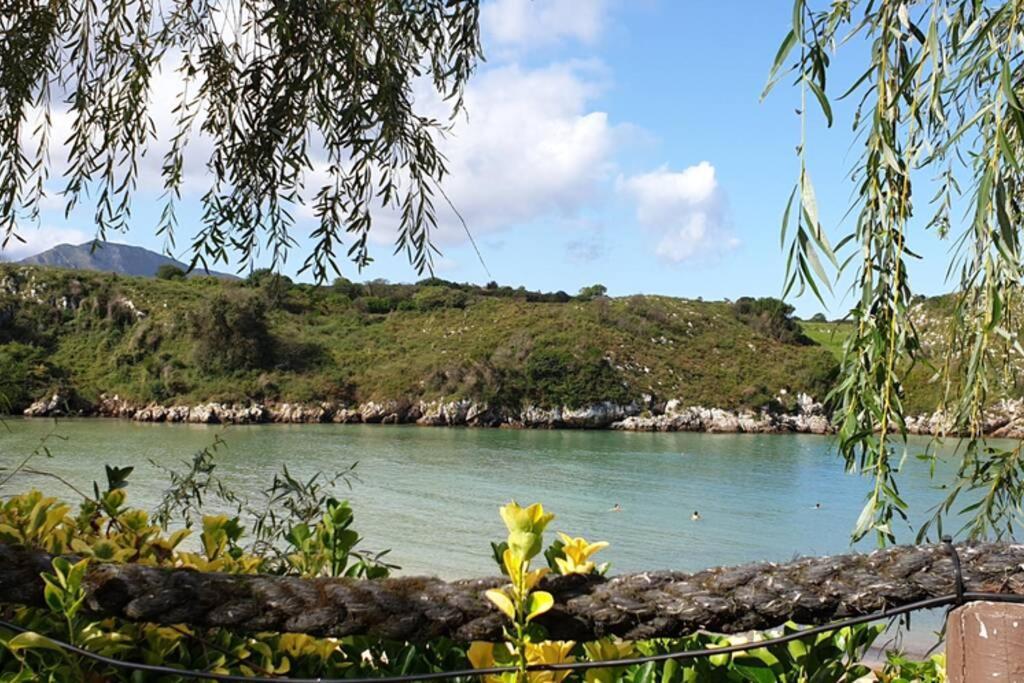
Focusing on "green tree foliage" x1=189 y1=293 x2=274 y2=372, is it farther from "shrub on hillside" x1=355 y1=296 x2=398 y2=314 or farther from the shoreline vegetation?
"shrub on hillside" x1=355 y1=296 x2=398 y2=314

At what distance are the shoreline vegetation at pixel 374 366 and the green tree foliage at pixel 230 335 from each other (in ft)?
0.20

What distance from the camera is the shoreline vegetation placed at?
34.7 metres

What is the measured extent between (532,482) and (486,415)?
1629cm

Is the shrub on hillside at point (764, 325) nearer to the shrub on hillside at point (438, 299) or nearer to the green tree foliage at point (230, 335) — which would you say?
the shrub on hillside at point (438, 299)

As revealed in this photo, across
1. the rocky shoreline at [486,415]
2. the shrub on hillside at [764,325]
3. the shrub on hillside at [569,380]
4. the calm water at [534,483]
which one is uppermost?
the shrub on hillside at [764,325]

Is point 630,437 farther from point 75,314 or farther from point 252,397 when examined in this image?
point 75,314

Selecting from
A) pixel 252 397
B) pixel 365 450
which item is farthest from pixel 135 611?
pixel 252 397

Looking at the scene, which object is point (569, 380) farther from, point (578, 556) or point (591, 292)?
point (578, 556)

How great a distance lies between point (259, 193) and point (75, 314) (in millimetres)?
40153

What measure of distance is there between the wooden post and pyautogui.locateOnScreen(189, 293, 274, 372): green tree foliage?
→ 36685mm

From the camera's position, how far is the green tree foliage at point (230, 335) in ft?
119

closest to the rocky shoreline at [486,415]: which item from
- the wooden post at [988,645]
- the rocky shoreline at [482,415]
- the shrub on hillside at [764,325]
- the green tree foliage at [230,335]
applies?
the rocky shoreline at [482,415]

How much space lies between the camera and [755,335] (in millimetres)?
43906

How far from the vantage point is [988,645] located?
3.02 ft
